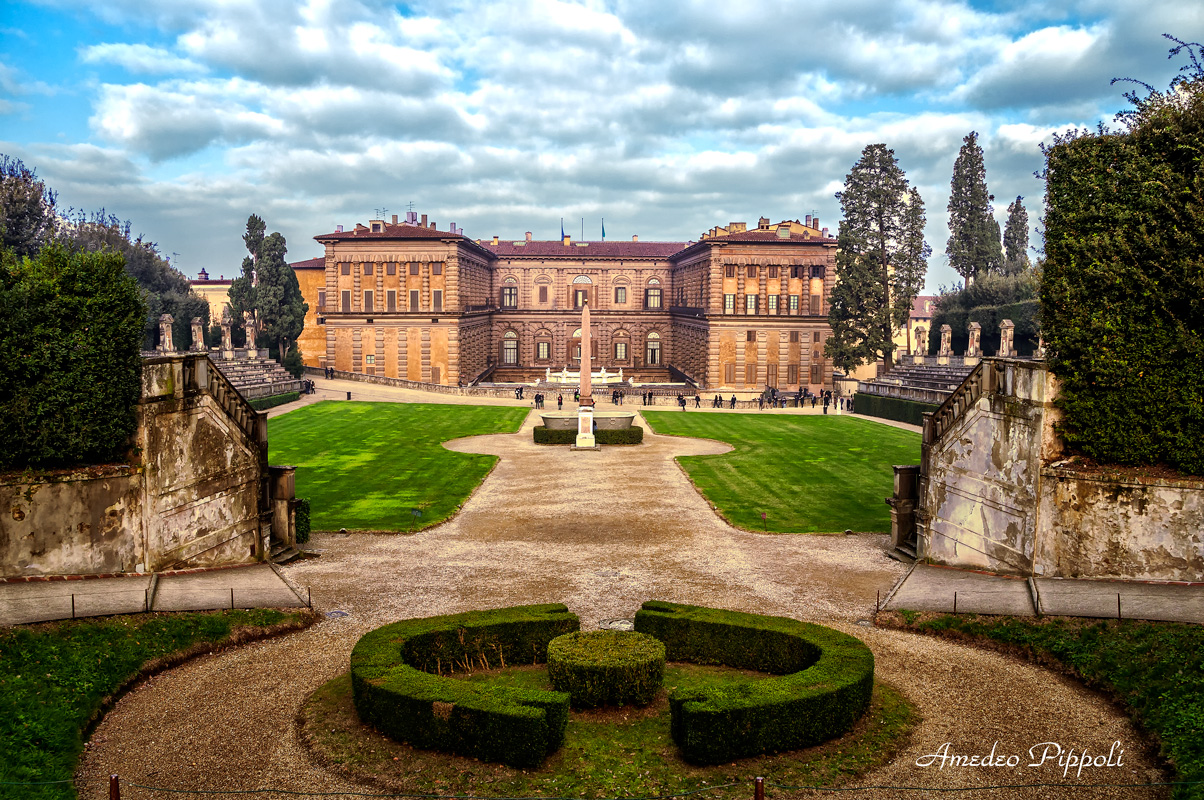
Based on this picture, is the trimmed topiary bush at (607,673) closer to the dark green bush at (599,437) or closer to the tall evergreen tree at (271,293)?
the dark green bush at (599,437)

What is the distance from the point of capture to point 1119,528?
15.0 meters

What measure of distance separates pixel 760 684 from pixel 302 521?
12.9m

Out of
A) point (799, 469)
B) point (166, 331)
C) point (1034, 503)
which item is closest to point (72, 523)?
point (1034, 503)

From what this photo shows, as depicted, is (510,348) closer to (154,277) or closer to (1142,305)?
(154,277)

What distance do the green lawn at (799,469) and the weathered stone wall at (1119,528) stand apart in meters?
7.09

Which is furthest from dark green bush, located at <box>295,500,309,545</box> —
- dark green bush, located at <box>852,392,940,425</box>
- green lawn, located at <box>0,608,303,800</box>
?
dark green bush, located at <box>852,392,940,425</box>

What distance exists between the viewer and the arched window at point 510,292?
89375mm

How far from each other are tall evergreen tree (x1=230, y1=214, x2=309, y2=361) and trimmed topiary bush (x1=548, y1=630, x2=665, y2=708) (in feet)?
197

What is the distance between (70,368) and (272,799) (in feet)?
31.4

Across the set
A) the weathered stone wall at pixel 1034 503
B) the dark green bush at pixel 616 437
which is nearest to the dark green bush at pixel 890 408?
the dark green bush at pixel 616 437

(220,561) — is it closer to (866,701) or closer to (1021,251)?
(866,701)

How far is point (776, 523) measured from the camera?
2308 centimetres

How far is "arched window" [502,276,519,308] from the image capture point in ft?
293

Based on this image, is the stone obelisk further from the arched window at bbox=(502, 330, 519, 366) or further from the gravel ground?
the arched window at bbox=(502, 330, 519, 366)
